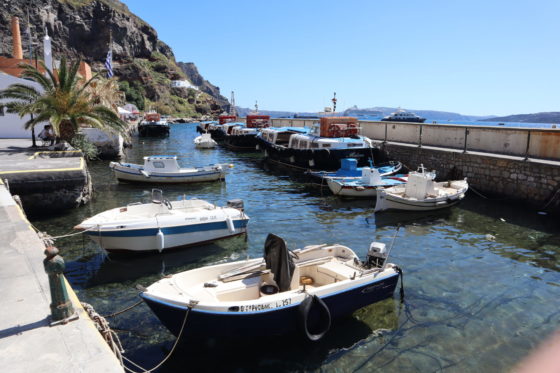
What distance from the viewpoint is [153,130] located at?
59469mm

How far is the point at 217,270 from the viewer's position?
7.86m

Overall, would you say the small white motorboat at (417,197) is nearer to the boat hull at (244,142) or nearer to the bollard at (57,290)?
the bollard at (57,290)

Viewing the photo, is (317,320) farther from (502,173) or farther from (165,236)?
(502,173)

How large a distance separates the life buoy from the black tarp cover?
2.37ft

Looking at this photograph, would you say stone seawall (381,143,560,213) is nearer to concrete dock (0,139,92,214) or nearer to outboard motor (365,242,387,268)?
outboard motor (365,242,387,268)

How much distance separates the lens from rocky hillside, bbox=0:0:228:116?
11100 cm

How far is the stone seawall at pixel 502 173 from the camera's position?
16.3 meters

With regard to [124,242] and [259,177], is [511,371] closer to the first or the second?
[124,242]

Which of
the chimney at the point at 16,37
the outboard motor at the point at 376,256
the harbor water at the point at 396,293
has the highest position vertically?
the chimney at the point at 16,37

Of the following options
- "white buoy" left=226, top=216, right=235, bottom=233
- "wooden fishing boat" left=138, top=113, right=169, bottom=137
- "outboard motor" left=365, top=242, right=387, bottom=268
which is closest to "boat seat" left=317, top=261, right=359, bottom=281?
"outboard motor" left=365, top=242, right=387, bottom=268

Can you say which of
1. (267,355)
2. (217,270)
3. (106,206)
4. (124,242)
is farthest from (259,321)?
(106,206)

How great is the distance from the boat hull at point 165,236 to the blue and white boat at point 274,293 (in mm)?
3683

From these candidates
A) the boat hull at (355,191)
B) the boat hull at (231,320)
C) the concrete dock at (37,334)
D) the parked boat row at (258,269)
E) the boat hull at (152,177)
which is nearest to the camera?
the concrete dock at (37,334)

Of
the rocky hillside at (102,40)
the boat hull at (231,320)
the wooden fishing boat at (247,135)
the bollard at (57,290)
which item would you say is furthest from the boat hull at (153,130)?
the rocky hillside at (102,40)
